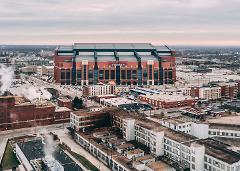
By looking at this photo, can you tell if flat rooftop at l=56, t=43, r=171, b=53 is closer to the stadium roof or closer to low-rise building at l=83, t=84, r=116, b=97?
the stadium roof

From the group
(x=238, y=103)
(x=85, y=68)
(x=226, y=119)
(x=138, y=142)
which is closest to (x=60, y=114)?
(x=138, y=142)

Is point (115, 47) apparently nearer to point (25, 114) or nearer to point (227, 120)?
point (25, 114)

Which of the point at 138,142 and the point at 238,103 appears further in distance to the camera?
the point at 238,103

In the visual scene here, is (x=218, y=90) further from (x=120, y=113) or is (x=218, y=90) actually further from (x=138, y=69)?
(x=120, y=113)

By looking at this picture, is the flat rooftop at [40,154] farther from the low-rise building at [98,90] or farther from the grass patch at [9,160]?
the low-rise building at [98,90]

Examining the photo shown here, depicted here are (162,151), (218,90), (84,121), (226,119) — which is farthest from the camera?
(218,90)

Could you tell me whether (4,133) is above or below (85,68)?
below

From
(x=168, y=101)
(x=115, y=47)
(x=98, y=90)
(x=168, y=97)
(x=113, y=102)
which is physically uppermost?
(x=115, y=47)

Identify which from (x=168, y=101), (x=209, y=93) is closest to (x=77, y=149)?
(x=168, y=101)
